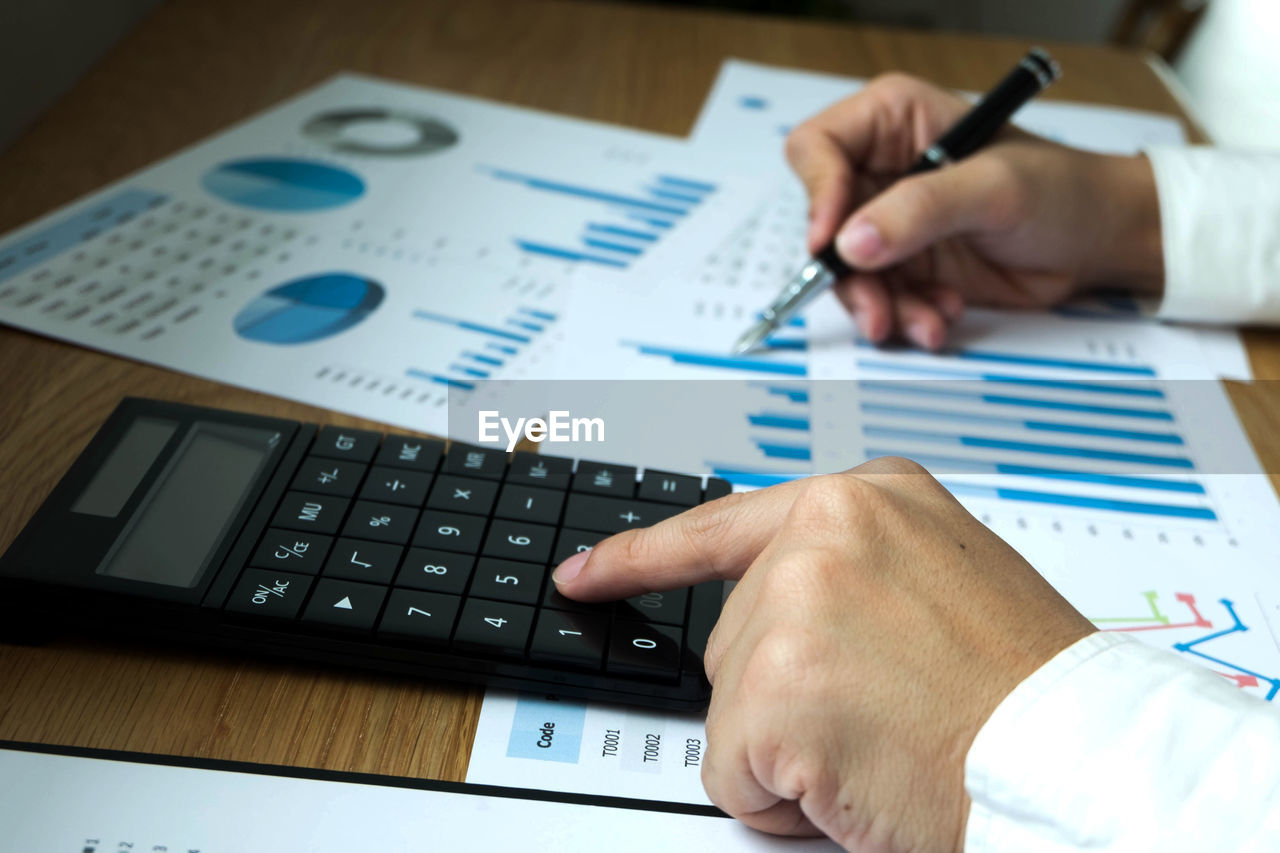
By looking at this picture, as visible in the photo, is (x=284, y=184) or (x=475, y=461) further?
(x=284, y=184)

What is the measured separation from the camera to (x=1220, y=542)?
533 millimetres

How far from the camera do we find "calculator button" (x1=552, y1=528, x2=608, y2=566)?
1.48ft

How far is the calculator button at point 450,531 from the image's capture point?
45 cm

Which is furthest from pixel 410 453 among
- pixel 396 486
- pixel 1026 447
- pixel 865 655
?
pixel 1026 447

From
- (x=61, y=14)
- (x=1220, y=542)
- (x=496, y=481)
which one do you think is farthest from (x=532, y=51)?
(x=1220, y=542)

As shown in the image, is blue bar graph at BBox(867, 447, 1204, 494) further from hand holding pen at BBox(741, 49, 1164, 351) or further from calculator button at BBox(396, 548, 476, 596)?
calculator button at BBox(396, 548, 476, 596)

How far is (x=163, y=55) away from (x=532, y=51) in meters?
0.32

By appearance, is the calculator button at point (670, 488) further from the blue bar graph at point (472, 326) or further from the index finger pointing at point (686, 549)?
the blue bar graph at point (472, 326)

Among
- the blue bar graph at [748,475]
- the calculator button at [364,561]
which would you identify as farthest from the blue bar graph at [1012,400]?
the calculator button at [364,561]

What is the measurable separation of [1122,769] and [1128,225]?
19.8 inches

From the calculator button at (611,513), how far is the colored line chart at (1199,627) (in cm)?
21

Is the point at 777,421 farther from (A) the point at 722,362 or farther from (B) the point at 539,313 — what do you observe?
(B) the point at 539,313

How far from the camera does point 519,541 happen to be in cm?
45

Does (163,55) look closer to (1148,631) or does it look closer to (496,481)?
(496,481)
